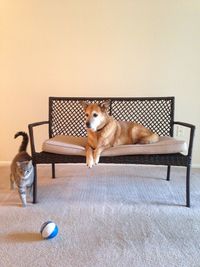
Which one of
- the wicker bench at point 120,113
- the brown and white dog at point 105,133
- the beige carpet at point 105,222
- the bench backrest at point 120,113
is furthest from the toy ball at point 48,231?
the bench backrest at point 120,113

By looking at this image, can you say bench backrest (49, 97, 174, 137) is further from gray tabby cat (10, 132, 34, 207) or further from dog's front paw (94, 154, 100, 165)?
dog's front paw (94, 154, 100, 165)

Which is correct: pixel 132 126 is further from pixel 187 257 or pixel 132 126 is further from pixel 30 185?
pixel 187 257

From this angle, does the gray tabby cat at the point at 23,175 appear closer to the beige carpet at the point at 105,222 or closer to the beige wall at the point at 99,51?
the beige carpet at the point at 105,222

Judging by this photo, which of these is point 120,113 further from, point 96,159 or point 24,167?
point 24,167

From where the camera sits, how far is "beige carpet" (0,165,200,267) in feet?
4.90

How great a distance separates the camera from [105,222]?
1888 millimetres

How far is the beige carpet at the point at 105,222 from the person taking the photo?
149cm

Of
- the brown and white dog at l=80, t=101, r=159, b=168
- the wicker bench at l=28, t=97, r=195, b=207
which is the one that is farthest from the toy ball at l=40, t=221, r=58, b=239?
the wicker bench at l=28, t=97, r=195, b=207

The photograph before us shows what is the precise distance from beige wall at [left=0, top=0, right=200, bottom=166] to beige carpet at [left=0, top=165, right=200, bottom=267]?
101 centimetres

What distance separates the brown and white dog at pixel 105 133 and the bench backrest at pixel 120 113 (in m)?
0.38

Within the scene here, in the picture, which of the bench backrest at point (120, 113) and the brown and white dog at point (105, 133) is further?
the bench backrest at point (120, 113)

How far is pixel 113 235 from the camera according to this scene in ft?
5.64

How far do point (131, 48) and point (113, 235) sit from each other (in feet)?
7.07

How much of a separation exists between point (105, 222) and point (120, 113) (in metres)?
1.29
